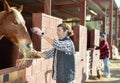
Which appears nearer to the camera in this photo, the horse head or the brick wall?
the horse head

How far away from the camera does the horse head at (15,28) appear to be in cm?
362

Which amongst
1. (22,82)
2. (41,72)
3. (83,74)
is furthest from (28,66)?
(83,74)

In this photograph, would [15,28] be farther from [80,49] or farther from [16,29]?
[80,49]

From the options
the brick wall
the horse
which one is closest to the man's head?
the horse

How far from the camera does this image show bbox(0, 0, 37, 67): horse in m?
3.59

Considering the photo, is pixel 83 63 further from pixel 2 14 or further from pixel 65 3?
pixel 2 14

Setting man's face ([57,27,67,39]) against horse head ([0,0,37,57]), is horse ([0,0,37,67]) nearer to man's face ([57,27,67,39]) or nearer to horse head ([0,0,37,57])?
horse head ([0,0,37,57])

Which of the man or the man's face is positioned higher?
the man's face

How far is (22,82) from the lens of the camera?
13.5 ft

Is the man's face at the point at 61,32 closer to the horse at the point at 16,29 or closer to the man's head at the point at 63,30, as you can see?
the man's head at the point at 63,30

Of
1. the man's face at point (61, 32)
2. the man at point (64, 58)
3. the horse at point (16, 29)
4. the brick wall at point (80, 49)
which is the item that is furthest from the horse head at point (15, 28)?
the brick wall at point (80, 49)

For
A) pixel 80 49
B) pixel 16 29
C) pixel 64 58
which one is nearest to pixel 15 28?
pixel 16 29

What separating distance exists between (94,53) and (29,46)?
22.9 feet

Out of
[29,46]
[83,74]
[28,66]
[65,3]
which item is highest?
[65,3]
